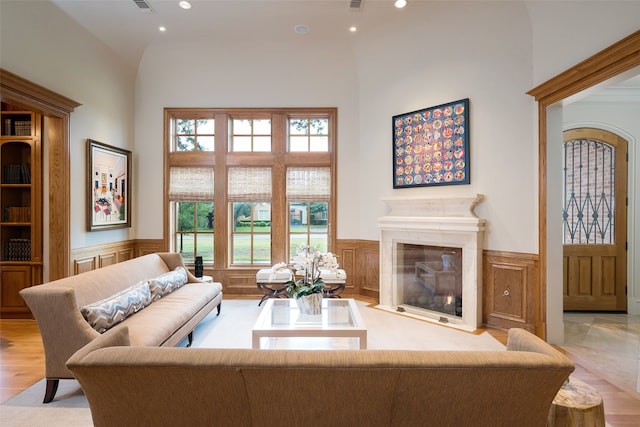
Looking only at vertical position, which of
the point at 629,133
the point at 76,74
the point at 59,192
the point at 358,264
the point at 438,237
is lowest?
the point at 358,264

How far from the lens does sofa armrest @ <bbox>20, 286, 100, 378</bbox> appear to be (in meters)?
2.29

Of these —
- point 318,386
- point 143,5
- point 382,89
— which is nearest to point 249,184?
point 382,89

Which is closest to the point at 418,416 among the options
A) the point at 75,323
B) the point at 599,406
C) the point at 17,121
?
the point at 599,406

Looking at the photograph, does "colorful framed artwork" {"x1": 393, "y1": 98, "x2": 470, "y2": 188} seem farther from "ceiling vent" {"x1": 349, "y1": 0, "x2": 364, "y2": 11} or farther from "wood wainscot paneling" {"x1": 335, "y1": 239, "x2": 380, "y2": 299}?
"ceiling vent" {"x1": 349, "y1": 0, "x2": 364, "y2": 11}

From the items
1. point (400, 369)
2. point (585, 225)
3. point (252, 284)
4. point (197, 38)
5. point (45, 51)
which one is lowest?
point (252, 284)

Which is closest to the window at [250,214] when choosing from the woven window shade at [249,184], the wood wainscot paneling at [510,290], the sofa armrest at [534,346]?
the woven window shade at [249,184]

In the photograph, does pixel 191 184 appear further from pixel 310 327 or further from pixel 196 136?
pixel 310 327

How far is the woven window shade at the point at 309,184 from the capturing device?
5340 mm

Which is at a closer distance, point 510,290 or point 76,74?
point 510,290

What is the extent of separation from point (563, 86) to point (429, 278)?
2.67 m

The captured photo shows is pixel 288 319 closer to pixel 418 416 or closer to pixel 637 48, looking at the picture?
pixel 418 416

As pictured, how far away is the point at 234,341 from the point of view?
3.46 metres

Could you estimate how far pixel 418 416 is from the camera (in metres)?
1.26

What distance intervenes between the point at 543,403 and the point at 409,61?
14.4ft
